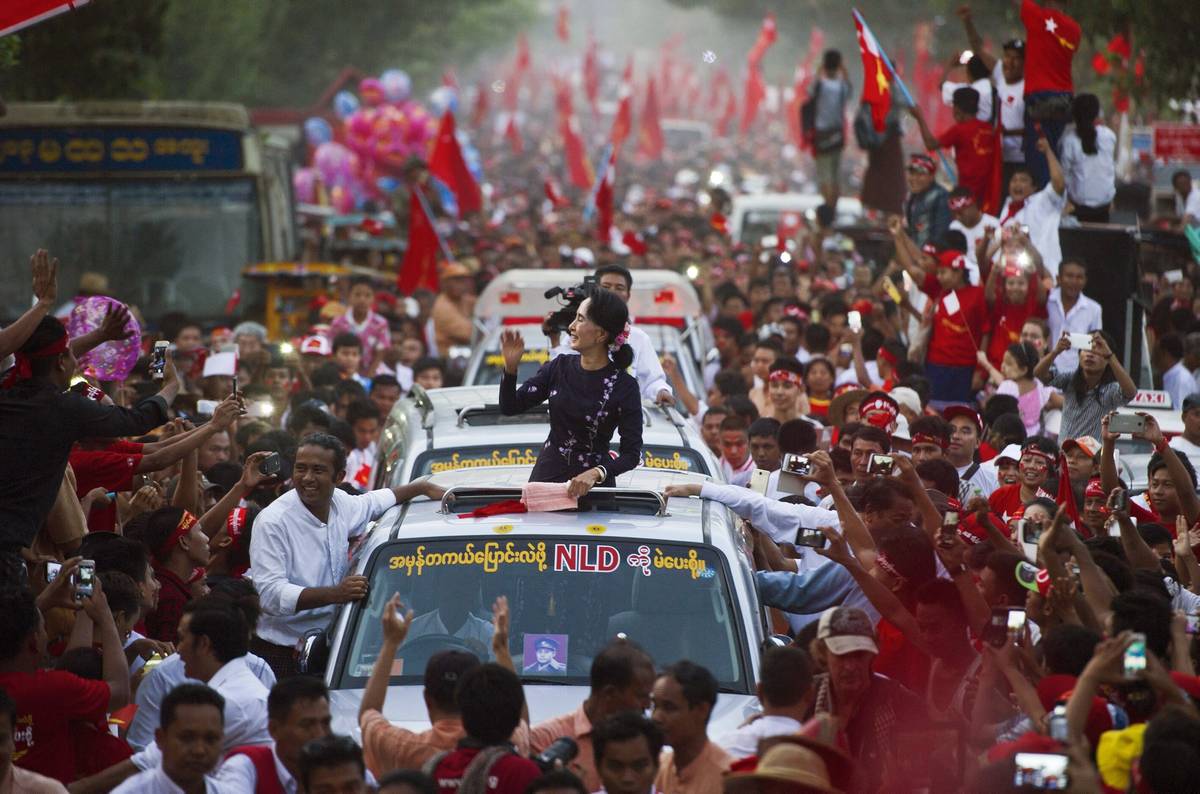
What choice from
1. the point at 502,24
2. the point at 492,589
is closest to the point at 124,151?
the point at 492,589

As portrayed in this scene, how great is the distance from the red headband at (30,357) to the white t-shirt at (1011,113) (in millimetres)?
9628

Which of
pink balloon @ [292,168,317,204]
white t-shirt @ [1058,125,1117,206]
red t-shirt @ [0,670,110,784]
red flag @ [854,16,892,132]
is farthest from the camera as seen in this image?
pink balloon @ [292,168,317,204]

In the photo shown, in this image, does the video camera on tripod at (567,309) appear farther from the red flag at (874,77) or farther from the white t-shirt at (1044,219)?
the red flag at (874,77)

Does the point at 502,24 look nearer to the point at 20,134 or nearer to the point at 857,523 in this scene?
the point at 20,134

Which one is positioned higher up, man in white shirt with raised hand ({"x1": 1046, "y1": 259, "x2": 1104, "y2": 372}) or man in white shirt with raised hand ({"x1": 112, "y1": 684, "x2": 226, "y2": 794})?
man in white shirt with raised hand ({"x1": 1046, "y1": 259, "x2": 1104, "y2": 372})

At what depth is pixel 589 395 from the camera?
25.2 ft

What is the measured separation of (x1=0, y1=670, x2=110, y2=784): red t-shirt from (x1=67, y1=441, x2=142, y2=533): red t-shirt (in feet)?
7.85

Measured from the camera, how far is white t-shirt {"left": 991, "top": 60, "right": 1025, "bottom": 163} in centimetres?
1486

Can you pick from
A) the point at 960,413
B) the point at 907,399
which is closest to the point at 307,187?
the point at 907,399

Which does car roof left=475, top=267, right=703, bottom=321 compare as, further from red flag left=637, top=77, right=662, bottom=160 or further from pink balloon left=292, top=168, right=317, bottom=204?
red flag left=637, top=77, right=662, bottom=160

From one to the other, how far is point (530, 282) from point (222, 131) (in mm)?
6012

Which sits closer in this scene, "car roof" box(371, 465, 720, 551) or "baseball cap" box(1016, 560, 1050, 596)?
"baseball cap" box(1016, 560, 1050, 596)

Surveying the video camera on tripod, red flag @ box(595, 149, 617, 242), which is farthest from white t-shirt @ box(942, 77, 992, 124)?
red flag @ box(595, 149, 617, 242)

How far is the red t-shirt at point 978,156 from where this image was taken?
14.9 meters
